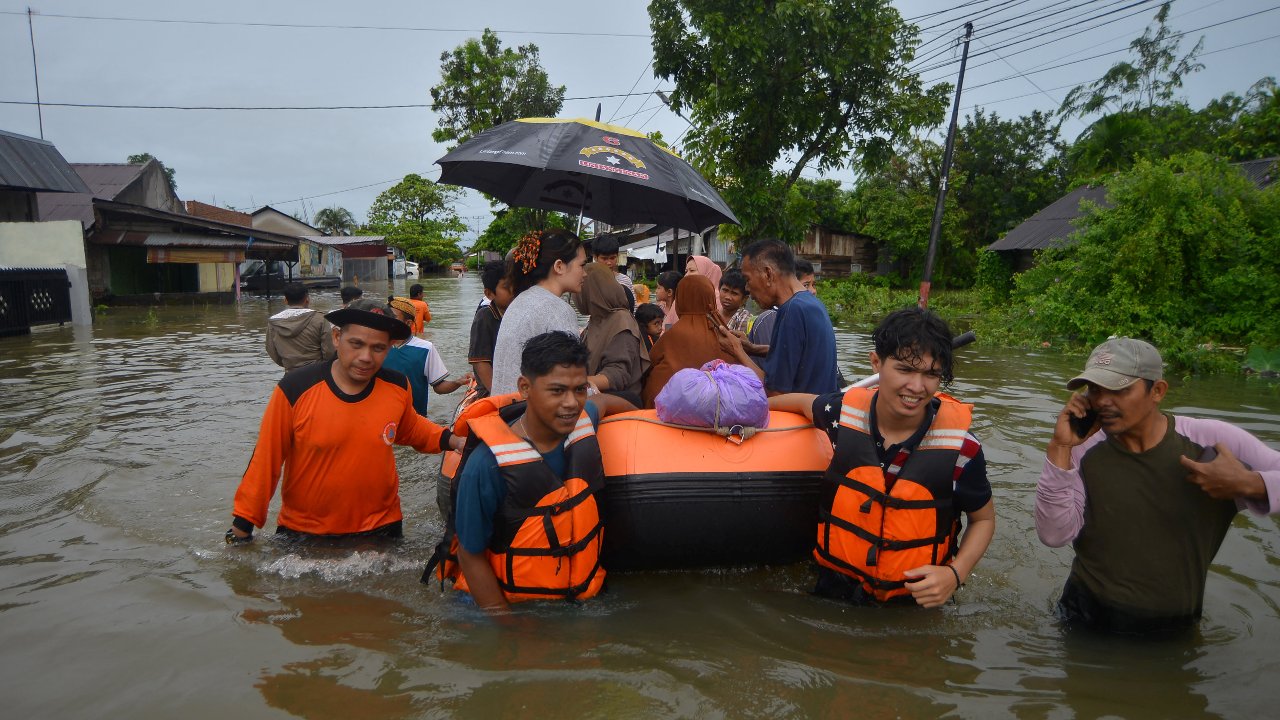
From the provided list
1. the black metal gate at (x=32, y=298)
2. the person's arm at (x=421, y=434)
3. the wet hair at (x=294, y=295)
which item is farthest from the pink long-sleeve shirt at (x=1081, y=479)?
the black metal gate at (x=32, y=298)

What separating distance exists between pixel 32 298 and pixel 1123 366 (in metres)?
20.6

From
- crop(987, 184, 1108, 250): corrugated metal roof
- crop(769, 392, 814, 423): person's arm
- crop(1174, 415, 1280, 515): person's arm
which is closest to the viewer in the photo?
crop(1174, 415, 1280, 515): person's arm

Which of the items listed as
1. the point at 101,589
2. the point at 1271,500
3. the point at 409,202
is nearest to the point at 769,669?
the point at 1271,500

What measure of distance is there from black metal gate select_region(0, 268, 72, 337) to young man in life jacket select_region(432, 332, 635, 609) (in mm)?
17409

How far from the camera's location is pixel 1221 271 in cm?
1227

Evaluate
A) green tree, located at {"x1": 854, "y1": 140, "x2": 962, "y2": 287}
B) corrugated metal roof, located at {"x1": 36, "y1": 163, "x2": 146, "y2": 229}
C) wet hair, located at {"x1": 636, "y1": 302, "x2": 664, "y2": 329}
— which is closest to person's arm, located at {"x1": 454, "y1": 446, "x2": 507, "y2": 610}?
wet hair, located at {"x1": 636, "y1": 302, "x2": 664, "y2": 329}

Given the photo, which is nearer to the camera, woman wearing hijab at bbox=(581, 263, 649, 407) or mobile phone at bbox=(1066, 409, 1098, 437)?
mobile phone at bbox=(1066, 409, 1098, 437)

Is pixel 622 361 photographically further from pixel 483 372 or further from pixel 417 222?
pixel 417 222

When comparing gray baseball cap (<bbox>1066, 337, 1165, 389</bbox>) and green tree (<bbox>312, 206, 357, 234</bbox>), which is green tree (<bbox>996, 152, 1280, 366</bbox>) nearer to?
gray baseball cap (<bbox>1066, 337, 1165, 389</bbox>)

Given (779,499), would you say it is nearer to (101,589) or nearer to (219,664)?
(219,664)

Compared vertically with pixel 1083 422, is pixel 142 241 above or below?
above

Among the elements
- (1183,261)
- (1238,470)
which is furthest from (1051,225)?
(1238,470)

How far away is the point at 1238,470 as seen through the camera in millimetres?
2631

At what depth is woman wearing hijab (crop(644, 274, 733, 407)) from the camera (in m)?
4.47
